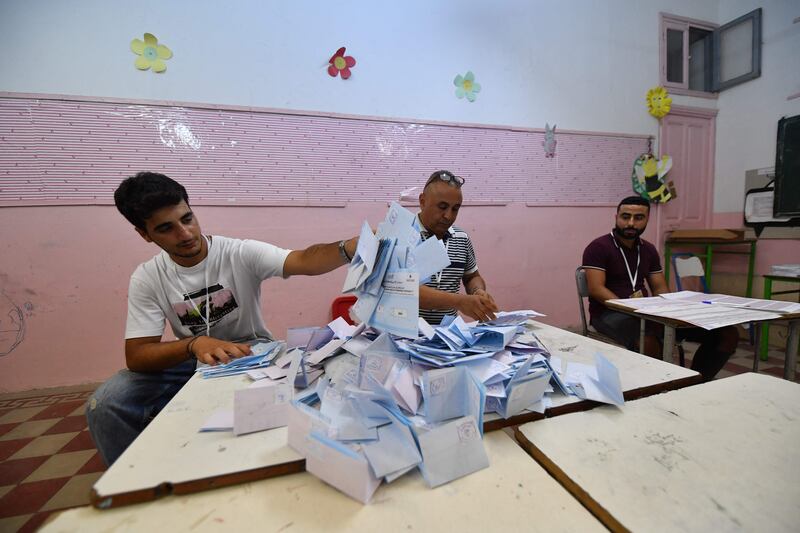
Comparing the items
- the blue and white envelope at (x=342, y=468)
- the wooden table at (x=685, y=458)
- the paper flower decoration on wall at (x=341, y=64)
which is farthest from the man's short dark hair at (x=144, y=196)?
the paper flower decoration on wall at (x=341, y=64)

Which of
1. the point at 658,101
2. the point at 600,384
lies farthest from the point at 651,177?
the point at 600,384

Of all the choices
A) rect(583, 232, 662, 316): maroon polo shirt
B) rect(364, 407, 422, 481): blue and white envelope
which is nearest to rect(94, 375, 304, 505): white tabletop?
rect(364, 407, 422, 481): blue and white envelope

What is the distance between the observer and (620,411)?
0.69 metres

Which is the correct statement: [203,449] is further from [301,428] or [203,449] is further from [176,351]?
[176,351]

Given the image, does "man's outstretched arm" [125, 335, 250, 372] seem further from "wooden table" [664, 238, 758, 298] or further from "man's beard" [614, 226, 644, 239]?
"wooden table" [664, 238, 758, 298]

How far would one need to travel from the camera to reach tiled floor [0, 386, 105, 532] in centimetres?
123

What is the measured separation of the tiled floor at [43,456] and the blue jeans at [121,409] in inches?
6.9

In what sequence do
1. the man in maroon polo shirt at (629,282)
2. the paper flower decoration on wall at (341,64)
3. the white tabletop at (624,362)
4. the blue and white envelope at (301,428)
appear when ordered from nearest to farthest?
the blue and white envelope at (301,428) → the white tabletop at (624,362) → the man in maroon polo shirt at (629,282) → the paper flower decoration on wall at (341,64)

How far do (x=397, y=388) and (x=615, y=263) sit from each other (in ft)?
6.39

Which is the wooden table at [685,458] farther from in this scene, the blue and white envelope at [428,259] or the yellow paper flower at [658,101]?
the yellow paper flower at [658,101]

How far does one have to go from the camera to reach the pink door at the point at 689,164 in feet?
10.6

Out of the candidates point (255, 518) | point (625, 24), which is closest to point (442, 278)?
point (255, 518)

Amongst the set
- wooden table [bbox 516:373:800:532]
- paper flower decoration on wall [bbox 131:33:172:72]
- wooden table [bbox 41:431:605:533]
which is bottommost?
wooden table [bbox 516:373:800:532]

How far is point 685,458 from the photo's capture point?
20.9 inches
